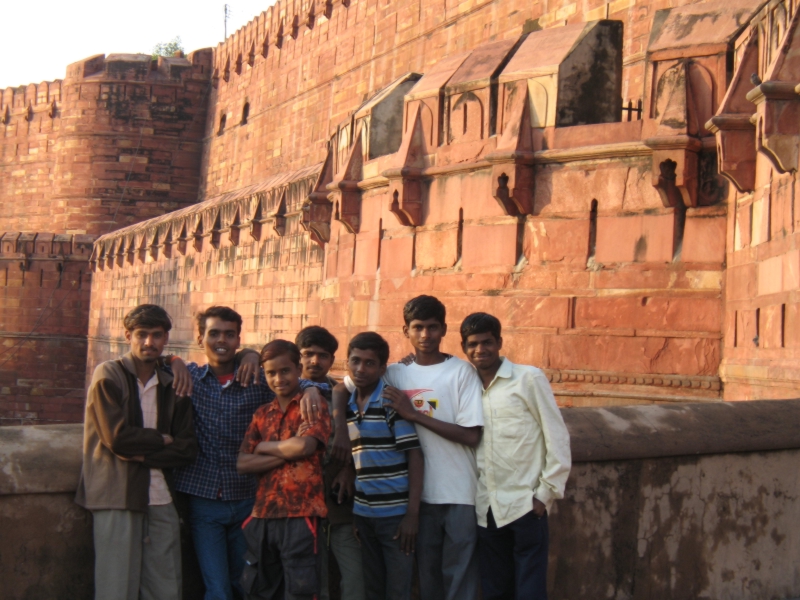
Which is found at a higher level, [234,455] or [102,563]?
[234,455]

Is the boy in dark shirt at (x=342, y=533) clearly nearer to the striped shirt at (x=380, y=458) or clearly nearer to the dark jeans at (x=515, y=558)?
the striped shirt at (x=380, y=458)

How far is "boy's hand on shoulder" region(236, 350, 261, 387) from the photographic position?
3.68 m

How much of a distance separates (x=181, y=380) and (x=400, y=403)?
75cm

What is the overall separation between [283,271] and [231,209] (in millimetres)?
2519

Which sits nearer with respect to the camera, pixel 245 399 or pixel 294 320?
pixel 245 399

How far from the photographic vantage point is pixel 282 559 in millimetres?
3332

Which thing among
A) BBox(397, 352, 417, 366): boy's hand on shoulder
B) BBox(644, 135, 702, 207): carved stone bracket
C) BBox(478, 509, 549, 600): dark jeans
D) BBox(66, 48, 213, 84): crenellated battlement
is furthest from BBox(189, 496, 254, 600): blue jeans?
BBox(66, 48, 213, 84): crenellated battlement

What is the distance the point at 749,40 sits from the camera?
6082 mm

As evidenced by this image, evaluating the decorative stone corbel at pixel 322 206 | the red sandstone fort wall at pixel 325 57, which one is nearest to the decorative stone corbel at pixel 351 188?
the decorative stone corbel at pixel 322 206

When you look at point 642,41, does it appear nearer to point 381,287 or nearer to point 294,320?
point 381,287

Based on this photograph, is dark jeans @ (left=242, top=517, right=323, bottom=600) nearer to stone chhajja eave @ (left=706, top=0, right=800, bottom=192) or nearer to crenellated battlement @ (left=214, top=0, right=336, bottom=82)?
stone chhajja eave @ (left=706, top=0, right=800, bottom=192)

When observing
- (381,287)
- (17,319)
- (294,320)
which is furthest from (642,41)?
(17,319)

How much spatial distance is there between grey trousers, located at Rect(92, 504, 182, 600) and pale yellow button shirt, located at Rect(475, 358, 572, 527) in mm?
1015

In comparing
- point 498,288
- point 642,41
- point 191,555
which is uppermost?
point 642,41
